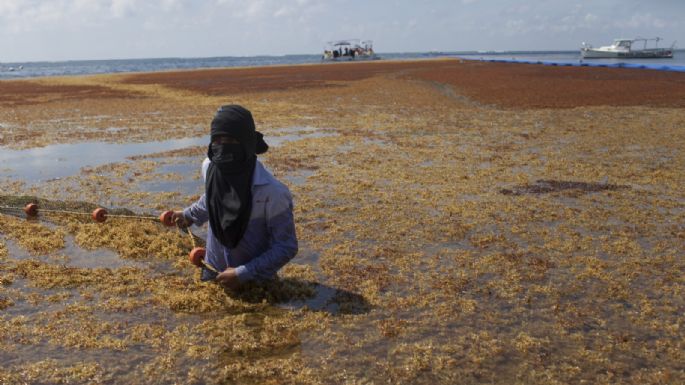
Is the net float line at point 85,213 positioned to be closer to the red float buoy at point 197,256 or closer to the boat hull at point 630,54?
the red float buoy at point 197,256

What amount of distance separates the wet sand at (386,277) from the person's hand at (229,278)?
19cm

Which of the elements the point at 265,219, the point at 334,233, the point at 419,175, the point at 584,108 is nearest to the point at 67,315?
the point at 265,219

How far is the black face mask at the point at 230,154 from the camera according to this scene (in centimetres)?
420

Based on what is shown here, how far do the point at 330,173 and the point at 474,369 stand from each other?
617 centimetres

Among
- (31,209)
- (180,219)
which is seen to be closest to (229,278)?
(180,219)

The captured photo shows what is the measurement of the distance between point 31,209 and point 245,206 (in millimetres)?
3944

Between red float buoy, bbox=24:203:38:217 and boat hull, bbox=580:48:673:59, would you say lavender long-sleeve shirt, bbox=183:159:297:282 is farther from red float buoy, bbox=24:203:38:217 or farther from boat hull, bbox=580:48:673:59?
boat hull, bbox=580:48:673:59

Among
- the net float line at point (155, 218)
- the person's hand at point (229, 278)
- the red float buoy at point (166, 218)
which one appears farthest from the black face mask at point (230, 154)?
the red float buoy at point (166, 218)

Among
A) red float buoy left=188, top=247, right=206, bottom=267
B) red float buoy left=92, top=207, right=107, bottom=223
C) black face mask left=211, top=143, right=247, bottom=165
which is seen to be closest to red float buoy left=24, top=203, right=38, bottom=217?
red float buoy left=92, top=207, right=107, bottom=223

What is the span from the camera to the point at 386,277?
5.15 metres

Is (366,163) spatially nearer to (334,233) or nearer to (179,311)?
(334,233)

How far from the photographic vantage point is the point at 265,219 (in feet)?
14.5

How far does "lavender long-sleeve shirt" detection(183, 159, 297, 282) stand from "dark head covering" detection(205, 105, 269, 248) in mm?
72

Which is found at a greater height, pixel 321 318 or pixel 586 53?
pixel 586 53
